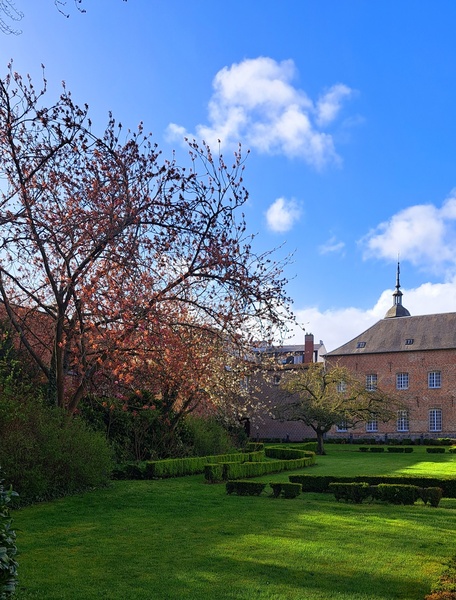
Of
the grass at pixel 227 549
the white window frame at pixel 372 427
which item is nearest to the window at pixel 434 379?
the white window frame at pixel 372 427

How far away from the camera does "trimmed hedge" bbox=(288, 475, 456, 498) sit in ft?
44.0

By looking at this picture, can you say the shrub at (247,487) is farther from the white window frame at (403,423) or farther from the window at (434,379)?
the window at (434,379)

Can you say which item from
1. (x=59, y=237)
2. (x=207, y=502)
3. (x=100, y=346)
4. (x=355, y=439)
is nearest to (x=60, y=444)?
(x=100, y=346)

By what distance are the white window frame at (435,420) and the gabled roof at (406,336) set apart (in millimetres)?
4527

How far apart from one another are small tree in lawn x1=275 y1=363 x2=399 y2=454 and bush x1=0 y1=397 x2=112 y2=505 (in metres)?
18.2

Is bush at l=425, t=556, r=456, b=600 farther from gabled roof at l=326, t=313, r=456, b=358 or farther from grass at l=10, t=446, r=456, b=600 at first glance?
gabled roof at l=326, t=313, r=456, b=358

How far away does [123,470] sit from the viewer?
52.8 feet

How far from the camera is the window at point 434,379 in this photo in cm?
4219

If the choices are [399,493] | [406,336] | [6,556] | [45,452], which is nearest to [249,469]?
[399,493]

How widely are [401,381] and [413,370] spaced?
1.28 m

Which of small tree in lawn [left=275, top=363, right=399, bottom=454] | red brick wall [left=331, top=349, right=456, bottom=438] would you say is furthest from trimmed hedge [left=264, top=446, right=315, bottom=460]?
red brick wall [left=331, top=349, right=456, bottom=438]

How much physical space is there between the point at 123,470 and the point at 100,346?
5.70 meters

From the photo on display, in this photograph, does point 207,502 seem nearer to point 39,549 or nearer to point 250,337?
point 250,337

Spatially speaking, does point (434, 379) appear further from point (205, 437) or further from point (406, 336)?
point (205, 437)
